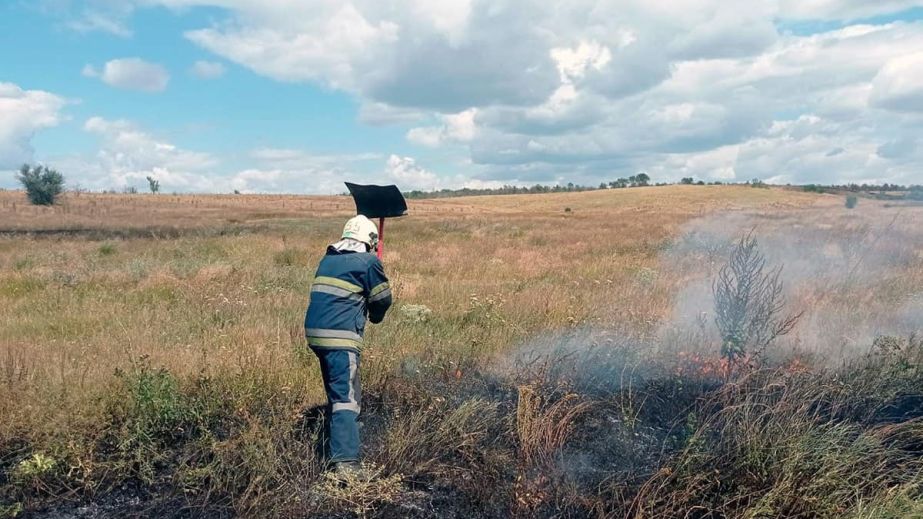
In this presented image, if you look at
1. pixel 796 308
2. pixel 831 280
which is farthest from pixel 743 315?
pixel 831 280

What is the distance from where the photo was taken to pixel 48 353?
5.66 meters

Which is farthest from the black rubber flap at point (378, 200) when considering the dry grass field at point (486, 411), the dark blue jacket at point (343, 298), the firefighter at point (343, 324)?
the dry grass field at point (486, 411)

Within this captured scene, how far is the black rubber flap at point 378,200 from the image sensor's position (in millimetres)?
4562

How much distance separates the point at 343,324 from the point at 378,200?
1040 millimetres

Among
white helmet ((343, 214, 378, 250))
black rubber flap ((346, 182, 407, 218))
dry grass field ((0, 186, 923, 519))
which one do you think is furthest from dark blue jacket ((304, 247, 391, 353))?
dry grass field ((0, 186, 923, 519))

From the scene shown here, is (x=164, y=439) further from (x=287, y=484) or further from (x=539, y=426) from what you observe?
(x=539, y=426)

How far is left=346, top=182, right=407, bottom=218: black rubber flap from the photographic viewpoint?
4562 mm

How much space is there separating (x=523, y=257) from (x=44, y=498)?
13.1 meters

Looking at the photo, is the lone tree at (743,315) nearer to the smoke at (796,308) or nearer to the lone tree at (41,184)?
the smoke at (796,308)

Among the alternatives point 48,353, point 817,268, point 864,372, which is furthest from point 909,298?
point 48,353

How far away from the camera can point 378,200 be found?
464cm

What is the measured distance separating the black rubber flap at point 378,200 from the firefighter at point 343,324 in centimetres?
44

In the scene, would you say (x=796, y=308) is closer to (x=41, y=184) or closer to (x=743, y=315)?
(x=743, y=315)

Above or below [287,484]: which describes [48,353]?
above
